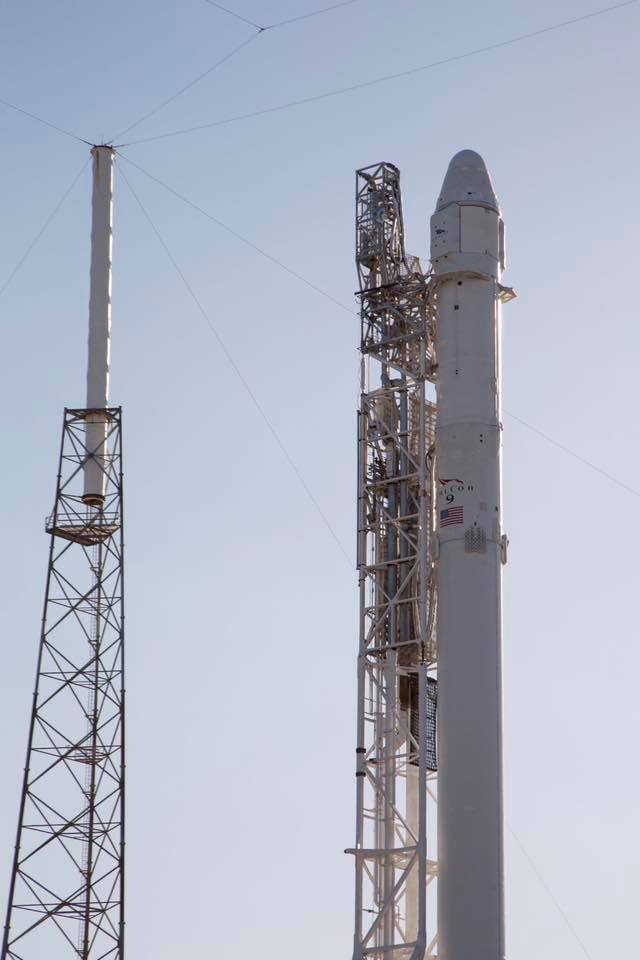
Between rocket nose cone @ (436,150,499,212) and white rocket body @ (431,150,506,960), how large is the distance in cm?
3

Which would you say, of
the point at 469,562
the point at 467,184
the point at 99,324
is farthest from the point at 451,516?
the point at 99,324

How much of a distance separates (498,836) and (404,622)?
8459 mm

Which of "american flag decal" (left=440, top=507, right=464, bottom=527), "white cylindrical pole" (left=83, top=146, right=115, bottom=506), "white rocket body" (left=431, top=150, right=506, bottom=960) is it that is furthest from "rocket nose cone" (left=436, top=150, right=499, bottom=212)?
"white cylindrical pole" (left=83, top=146, right=115, bottom=506)

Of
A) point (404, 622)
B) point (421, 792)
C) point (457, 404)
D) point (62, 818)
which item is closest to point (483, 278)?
point (457, 404)

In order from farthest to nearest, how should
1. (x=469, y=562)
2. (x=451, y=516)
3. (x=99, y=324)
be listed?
1. (x=99, y=324)
2. (x=451, y=516)
3. (x=469, y=562)

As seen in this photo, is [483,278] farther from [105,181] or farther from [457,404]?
[105,181]

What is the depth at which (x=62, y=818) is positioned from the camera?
75688mm

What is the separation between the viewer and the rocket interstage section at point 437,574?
69.4 metres

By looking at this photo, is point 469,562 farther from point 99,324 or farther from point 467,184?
point 99,324

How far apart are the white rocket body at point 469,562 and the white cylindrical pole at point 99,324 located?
12.6m

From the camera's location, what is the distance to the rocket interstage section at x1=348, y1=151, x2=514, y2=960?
69.4m

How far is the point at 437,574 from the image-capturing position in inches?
2884

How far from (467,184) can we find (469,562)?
13271 mm

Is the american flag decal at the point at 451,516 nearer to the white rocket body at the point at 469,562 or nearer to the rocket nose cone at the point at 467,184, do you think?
the white rocket body at the point at 469,562
